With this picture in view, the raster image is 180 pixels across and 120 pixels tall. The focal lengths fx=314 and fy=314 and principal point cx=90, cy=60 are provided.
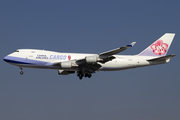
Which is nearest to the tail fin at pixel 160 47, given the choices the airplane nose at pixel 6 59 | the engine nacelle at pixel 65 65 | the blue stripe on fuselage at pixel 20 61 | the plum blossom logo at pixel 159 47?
the plum blossom logo at pixel 159 47

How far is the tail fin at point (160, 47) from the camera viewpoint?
159 feet

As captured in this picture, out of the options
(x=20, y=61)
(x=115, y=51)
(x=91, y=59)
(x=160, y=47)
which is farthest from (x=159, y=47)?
(x=20, y=61)

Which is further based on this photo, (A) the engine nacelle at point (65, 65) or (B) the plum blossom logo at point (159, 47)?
(B) the plum blossom logo at point (159, 47)

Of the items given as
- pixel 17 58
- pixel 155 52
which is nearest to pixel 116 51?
pixel 155 52

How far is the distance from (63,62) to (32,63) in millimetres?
Answer: 4520

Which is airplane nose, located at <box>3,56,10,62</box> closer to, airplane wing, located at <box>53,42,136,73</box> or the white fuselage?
the white fuselage

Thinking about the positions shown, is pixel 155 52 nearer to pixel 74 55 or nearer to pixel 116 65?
pixel 116 65

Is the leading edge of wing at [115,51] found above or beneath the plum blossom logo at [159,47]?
beneath

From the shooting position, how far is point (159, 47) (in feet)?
162

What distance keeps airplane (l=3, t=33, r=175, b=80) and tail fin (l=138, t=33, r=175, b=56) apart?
0.15 m

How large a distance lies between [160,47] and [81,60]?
44.8 feet

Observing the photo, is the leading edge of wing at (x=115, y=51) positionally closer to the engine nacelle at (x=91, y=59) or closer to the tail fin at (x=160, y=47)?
the engine nacelle at (x=91, y=59)

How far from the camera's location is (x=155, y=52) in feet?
160

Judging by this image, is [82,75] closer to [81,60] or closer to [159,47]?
[81,60]
